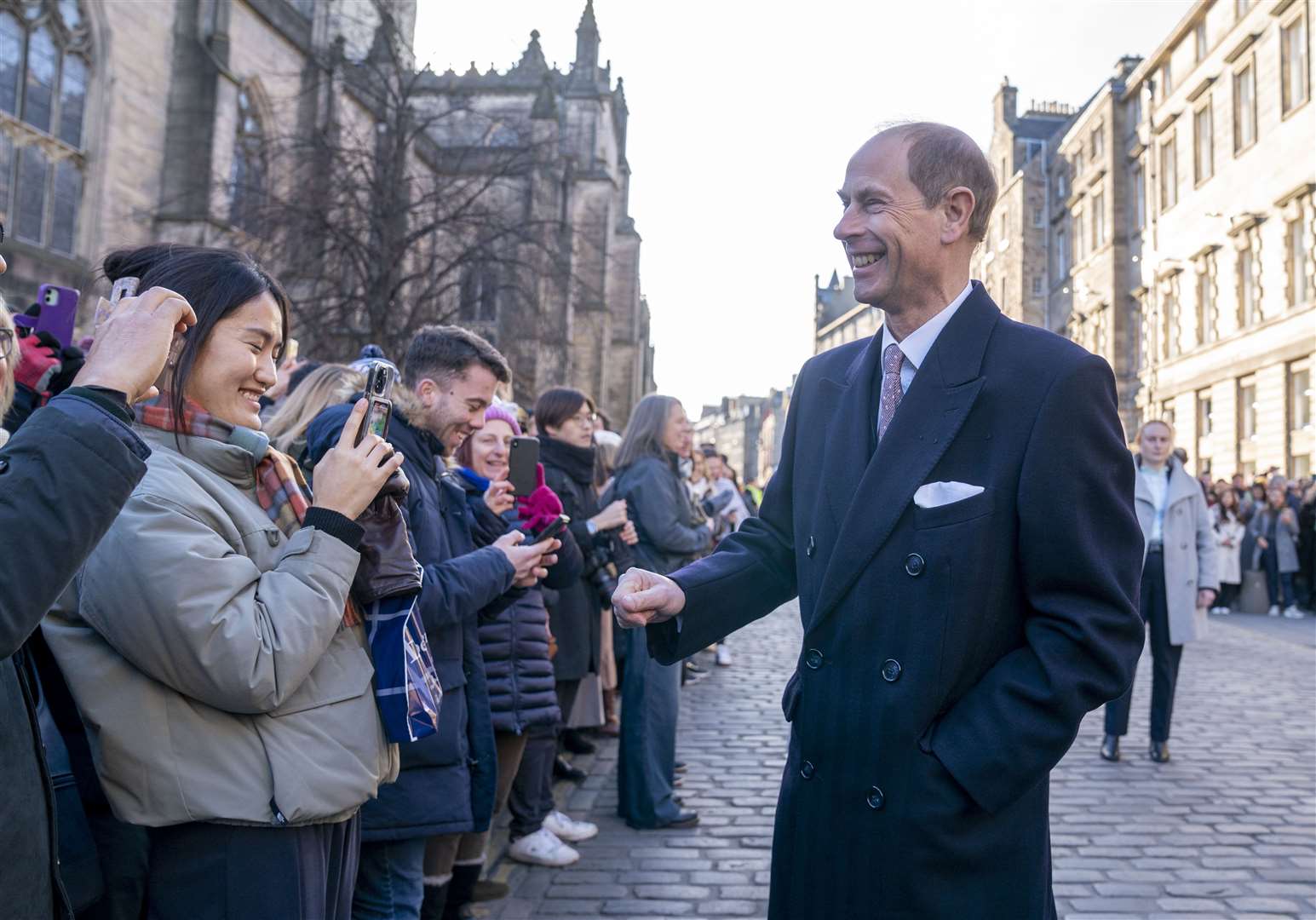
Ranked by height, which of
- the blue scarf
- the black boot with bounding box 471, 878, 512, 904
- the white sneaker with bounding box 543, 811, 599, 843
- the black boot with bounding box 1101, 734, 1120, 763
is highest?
the blue scarf

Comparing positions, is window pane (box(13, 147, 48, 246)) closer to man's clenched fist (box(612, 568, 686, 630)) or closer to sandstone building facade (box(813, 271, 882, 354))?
man's clenched fist (box(612, 568, 686, 630))

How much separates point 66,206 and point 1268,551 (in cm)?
2214

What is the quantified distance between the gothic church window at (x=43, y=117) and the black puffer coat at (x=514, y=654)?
16.6 m

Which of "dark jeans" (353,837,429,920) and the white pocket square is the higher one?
the white pocket square

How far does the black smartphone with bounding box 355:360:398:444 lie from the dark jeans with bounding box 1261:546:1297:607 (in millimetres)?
20638

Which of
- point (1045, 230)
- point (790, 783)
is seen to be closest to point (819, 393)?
point (790, 783)

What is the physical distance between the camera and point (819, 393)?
2641 mm

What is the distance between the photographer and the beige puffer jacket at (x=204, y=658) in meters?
2.13

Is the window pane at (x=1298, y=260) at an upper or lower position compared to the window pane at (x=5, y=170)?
upper

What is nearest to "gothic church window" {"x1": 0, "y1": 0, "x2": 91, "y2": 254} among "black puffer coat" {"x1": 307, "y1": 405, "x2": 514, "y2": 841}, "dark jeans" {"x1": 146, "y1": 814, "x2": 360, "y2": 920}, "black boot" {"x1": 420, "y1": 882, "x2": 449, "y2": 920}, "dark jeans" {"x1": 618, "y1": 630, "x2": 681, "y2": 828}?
"dark jeans" {"x1": 618, "y1": 630, "x2": 681, "y2": 828}

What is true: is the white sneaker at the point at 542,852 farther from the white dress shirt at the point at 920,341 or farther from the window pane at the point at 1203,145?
the window pane at the point at 1203,145

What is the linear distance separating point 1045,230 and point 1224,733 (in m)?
46.9

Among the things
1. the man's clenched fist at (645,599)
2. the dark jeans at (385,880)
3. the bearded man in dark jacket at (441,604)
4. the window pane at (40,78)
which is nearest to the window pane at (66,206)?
the window pane at (40,78)

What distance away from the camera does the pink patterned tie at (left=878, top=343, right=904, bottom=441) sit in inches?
96.6
